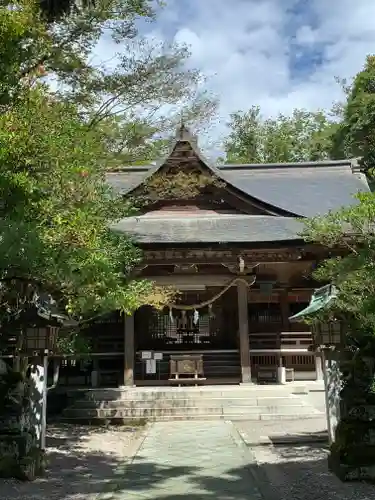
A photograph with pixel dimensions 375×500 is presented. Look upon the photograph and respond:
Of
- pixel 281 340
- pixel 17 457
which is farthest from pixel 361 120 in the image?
pixel 17 457

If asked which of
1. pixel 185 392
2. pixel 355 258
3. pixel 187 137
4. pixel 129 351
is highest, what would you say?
pixel 187 137

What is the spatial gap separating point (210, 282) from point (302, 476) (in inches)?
357

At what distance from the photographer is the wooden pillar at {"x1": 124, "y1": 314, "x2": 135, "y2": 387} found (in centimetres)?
1485

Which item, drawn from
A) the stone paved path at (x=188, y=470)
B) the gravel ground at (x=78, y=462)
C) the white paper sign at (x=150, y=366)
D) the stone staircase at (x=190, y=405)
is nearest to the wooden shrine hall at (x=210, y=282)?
the white paper sign at (x=150, y=366)

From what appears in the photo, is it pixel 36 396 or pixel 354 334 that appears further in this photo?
pixel 36 396

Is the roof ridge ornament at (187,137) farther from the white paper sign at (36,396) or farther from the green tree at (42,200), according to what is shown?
the white paper sign at (36,396)

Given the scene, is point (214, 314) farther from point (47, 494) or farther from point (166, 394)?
point (47, 494)

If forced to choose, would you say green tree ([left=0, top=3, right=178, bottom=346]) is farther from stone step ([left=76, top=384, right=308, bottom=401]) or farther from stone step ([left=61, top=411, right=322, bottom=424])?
stone step ([left=76, top=384, right=308, bottom=401])

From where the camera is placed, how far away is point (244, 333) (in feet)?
49.4

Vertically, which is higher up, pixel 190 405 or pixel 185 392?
pixel 185 392

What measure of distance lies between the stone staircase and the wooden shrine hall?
1.10 meters

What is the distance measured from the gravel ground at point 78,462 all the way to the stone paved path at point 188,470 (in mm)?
285

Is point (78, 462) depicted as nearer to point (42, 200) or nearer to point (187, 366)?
point (42, 200)

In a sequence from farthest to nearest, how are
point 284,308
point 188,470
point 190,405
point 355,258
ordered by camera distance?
point 284,308, point 190,405, point 188,470, point 355,258
